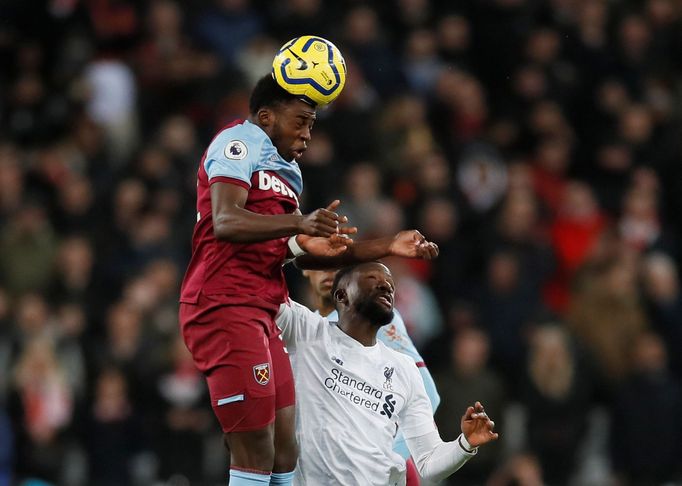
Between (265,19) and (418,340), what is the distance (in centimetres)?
385

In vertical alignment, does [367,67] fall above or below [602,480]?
above

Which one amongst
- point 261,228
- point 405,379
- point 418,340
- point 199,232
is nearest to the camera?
point 261,228

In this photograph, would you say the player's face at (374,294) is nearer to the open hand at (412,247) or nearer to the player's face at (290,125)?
the open hand at (412,247)

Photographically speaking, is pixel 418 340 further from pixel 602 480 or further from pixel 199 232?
pixel 199 232

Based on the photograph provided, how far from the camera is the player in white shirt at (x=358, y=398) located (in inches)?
238

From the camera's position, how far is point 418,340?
10.6 m

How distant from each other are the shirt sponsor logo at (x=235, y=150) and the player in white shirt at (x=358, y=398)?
0.84m

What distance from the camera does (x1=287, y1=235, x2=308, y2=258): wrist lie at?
Result: 18.7 ft

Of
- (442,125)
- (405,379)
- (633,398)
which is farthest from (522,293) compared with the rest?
(405,379)

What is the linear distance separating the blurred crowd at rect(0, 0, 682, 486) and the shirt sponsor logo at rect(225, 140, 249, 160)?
423 cm

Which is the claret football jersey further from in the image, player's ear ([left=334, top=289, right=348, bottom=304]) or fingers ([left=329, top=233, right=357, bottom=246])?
player's ear ([left=334, top=289, right=348, bottom=304])

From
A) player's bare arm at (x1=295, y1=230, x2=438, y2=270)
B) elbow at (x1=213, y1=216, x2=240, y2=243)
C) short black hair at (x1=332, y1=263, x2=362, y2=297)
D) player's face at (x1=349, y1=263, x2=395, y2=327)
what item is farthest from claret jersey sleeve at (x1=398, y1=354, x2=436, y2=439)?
elbow at (x1=213, y1=216, x2=240, y2=243)

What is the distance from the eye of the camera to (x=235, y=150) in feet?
18.0

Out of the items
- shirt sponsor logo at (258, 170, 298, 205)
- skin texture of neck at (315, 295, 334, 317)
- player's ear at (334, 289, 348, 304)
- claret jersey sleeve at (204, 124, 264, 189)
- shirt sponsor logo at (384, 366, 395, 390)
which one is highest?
claret jersey sleeve at (204, 124, 264, 189)
